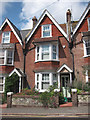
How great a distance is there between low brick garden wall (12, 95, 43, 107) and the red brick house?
332cm

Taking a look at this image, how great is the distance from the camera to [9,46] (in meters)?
16.2

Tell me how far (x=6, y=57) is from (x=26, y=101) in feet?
24.3

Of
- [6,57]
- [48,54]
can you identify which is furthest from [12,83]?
[48,54]

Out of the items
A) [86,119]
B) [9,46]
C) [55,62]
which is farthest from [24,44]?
[86,119]

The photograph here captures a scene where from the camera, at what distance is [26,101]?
35.1 feet

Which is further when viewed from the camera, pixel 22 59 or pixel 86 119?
pixel 22 59

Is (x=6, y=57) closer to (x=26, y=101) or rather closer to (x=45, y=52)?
(x=45, y=52)

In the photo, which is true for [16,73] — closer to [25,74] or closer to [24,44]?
[25,74]

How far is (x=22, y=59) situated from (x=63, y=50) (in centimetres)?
568

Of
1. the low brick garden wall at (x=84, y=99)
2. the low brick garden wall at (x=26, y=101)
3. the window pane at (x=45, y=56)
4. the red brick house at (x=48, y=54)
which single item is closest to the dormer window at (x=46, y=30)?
the red brick house at (x=48, y=54)

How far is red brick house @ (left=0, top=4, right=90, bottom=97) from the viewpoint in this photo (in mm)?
14055

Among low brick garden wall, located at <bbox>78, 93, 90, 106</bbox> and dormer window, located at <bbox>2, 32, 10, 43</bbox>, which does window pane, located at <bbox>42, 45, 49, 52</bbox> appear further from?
low brick garden wall, located at <bbox>78, 93, 90, 106</bbox>

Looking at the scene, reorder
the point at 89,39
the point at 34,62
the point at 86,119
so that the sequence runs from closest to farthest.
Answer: the point at 86,119 → the point at 89,39 → the point at 34,62

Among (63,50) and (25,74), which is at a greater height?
(63,50)
